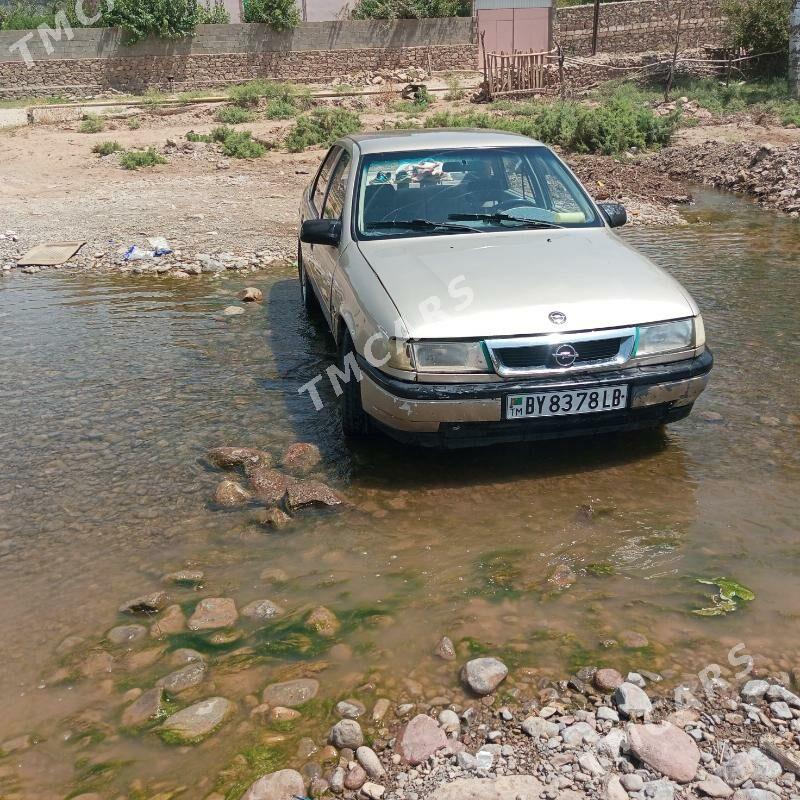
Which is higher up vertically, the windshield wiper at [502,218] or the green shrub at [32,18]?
the green shrub at [32,18]

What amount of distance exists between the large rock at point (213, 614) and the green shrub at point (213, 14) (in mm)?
34740

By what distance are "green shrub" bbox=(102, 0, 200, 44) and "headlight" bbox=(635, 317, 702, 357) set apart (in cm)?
3295

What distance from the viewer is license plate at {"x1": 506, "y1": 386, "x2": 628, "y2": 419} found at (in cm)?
390

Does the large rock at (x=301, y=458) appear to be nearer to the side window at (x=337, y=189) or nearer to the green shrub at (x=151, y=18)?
the side window at (x=337, y=189)

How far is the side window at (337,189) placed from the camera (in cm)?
555

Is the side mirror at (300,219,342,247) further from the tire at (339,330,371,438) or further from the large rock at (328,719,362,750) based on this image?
the large rock at (328,719,362,750)

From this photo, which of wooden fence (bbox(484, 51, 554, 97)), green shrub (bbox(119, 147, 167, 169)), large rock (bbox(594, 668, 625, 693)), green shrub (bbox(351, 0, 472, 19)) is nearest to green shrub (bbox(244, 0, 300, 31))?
green shrub (bbox(351, 0, 472, 19))

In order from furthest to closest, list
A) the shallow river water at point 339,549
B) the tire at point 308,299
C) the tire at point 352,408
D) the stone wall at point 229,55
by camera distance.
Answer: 1. the stone wall at point 229,55
2. the tire at point 308,299
3. the tire at point 352,408
4. the shallow river water at point 339,549

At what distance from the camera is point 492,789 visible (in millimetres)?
2377

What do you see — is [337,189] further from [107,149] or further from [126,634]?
[107,149]

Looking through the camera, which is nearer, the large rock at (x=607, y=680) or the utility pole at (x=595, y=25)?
the large rock at (x=607, y=680)

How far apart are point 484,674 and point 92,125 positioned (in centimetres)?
2114

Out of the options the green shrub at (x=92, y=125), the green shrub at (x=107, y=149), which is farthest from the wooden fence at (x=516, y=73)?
the green shrub at (x=107, y=149)

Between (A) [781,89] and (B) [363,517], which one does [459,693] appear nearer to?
(B) [363,517]
